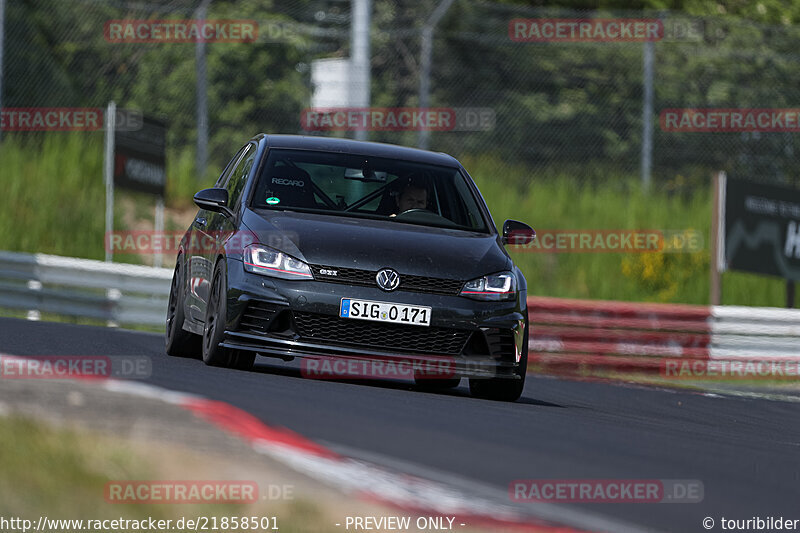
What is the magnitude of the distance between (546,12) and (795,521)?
17518 millimetres

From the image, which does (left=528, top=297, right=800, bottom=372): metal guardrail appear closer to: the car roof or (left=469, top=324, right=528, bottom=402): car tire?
the car roof

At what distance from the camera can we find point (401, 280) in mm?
9297

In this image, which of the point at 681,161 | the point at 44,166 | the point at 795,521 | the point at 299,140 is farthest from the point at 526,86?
the point at 795,521

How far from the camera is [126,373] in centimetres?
858

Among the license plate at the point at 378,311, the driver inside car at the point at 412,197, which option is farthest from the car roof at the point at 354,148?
the license plate at the point at 378,311

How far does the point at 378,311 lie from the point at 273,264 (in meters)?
0.69

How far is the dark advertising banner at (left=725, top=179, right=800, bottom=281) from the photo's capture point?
19547 millimetres

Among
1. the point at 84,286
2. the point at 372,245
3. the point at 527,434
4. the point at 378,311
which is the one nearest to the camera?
the point at 527,434

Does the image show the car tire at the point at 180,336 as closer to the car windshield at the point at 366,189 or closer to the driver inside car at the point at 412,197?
the car windshield at the point at 366,189

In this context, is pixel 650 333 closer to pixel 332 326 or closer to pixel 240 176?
pixel 240 176

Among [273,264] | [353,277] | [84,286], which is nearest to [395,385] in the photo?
[353,277]

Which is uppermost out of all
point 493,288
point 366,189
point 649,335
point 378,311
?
point 366,189

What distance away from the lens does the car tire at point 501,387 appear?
9.95 m

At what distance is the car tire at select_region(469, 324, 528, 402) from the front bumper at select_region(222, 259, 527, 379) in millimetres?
569
